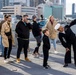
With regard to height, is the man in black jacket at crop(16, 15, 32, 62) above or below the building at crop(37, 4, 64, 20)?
above

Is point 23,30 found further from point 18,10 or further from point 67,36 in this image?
point 18,10

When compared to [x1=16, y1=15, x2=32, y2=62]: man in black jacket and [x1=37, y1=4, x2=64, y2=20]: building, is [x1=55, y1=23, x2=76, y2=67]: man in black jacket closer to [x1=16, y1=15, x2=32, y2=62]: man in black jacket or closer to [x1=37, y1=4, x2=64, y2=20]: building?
[x1=16, y1=15, x2=32, y2=62]: man in black jacket

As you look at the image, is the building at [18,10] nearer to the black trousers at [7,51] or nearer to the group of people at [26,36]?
the black trousers at [7,51]

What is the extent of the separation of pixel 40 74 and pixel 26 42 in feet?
6.99

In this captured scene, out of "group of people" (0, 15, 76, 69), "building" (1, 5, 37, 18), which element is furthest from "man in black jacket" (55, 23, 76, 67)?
"building" (1, 5, 37, 18)

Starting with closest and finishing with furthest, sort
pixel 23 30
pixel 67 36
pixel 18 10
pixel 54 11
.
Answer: pixel 67 36 < pixel 23 30 < pixel 54 11 < pixel 18 10

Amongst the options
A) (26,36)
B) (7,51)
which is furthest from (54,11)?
(26,36)

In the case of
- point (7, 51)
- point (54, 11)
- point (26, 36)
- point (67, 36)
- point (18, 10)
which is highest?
point (67, 36)

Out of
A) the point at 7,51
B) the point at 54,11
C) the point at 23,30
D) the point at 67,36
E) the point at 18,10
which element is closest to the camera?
the point at 67,36

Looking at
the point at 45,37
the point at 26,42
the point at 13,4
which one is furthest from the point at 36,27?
the point at 13,4

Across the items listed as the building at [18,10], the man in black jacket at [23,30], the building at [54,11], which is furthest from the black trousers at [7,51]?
the building at [18,10]

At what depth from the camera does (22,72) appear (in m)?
8.27

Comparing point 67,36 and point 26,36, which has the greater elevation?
point 67,36

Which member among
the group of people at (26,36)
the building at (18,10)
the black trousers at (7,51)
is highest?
the group of people at (26,36)
